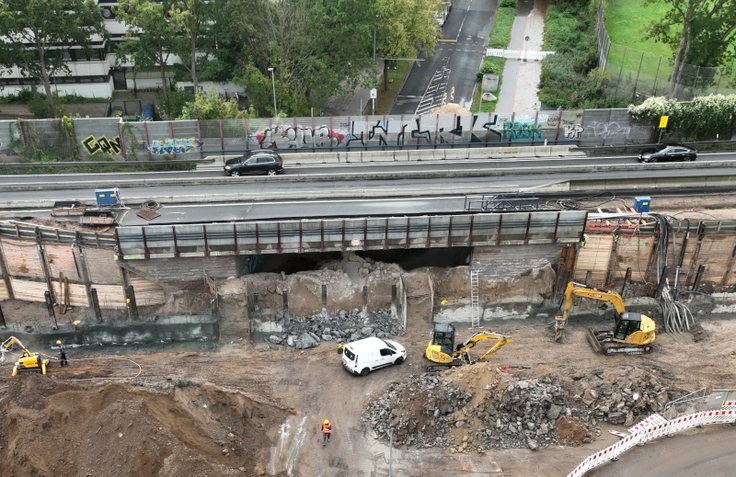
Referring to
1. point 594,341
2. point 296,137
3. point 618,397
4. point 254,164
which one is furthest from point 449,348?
point 296,137

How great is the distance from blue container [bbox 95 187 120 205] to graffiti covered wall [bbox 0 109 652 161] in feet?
35.6

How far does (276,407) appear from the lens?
3100cm

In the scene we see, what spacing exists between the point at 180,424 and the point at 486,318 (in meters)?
19.9

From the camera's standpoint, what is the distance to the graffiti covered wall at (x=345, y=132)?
4872 cm

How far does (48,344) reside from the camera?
36562mm

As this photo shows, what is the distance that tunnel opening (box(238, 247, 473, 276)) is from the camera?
40.7m

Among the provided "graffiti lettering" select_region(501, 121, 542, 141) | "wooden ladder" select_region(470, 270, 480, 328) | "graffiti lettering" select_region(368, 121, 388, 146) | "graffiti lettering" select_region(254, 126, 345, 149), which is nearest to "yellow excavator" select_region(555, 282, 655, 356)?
"wooden ladder" select_region(470, 270, 480, 328)

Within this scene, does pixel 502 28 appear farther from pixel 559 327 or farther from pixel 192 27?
pixel 559 327

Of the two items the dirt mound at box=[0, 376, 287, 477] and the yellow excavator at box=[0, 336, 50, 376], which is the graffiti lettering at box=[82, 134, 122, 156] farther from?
the dirt mound at box=[0, 376, 287, 477]

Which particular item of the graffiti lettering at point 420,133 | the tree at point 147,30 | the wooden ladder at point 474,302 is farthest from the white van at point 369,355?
the tree at point 147,30

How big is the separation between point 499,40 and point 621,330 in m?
50.7

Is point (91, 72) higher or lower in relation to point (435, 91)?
higher

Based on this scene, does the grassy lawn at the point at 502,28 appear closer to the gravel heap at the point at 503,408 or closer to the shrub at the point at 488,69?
the shrub at the point at 488,69

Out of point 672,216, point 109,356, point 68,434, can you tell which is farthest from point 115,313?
point 672,216
